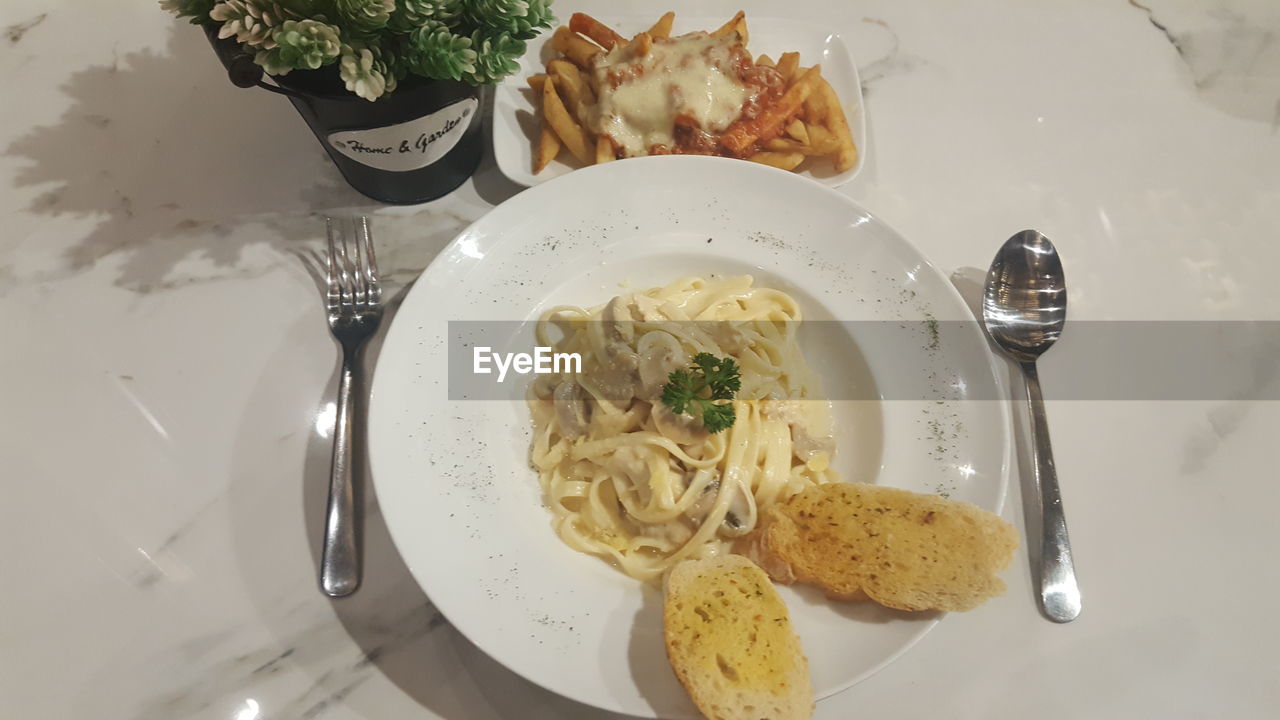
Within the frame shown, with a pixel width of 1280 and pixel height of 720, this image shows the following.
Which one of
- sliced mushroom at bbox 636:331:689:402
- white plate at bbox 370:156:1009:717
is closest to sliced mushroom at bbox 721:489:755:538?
white plate at bbox 370:156:1009:717

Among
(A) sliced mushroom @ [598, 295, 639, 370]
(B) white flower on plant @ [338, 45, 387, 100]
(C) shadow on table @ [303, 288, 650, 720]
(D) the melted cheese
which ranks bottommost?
(C) shadow on table @ [303, 288, 650, 720]

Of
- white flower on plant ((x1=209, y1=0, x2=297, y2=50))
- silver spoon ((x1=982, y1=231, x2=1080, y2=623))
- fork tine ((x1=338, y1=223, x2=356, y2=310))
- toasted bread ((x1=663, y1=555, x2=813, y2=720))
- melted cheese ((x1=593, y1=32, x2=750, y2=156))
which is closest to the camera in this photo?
toasted bread ((x1=663, y1=555, x2=813, y2=720))

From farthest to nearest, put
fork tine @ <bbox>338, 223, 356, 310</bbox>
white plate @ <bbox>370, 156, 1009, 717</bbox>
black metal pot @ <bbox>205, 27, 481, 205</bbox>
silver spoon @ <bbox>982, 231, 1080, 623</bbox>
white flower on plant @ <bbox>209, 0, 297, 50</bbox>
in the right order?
fork tine @ <bbox>338, 223, 356, 310</bbox> < silver spoon @ <bbox>982, 231, 1080, 623</bbox> < black metal pot @ <bbox>205, 27, 481, 205</bbox> < white flower on plant @ <bbox>209, 0, 297, 50</bbox> < white plate @ <bbox>370, 156, 1009, 717</bbox>

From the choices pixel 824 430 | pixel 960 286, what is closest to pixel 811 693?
pixel 824 430

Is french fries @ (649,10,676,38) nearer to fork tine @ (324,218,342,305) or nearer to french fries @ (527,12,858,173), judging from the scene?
french fries @ (527,12,858,173)

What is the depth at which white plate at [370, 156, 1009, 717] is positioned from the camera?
5.32 ft

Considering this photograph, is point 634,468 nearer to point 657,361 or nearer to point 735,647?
point 657,361

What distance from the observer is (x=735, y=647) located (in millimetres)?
1568

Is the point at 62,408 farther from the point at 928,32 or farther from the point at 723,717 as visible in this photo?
the point at 928,32

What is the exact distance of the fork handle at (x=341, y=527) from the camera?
77.3 inches

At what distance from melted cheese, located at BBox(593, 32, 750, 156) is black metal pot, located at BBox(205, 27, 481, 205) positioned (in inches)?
19.9

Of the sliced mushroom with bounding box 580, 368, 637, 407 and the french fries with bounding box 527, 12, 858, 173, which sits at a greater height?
the french fries with bounding box 527, 12, 858, 173

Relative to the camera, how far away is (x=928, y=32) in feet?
10.7

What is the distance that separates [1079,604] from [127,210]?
358 centimetres
